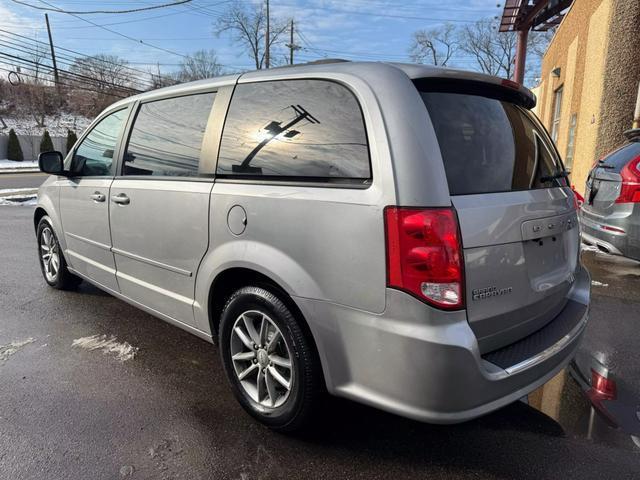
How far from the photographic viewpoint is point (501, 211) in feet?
7.00

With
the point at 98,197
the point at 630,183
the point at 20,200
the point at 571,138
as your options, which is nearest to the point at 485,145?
the point at 98,197

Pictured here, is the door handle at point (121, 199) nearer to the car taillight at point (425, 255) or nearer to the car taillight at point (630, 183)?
the car taillight at point (425, 255)

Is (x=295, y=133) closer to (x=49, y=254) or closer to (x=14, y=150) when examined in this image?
(x=49, y=254)

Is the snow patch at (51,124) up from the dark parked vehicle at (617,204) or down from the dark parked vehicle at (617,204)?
up

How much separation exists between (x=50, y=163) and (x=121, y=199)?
47.8 inches

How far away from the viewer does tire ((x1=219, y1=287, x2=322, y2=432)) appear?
2299mm

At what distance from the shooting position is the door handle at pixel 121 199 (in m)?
3.32

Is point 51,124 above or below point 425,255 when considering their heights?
above

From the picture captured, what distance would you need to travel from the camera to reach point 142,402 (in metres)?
2.88

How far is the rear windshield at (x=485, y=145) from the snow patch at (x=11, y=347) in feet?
11.0

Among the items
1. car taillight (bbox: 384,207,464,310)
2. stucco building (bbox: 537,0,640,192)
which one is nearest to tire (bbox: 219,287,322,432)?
car taillight (bbox: 384,207,464,310)

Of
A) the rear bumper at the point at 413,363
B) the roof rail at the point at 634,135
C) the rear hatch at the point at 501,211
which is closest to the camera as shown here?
the rear bumper at the point at 413,363

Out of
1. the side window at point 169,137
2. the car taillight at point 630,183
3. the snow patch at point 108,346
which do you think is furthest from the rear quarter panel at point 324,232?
the car taillight at point 630,183

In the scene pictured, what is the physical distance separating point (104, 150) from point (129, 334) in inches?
58.1
